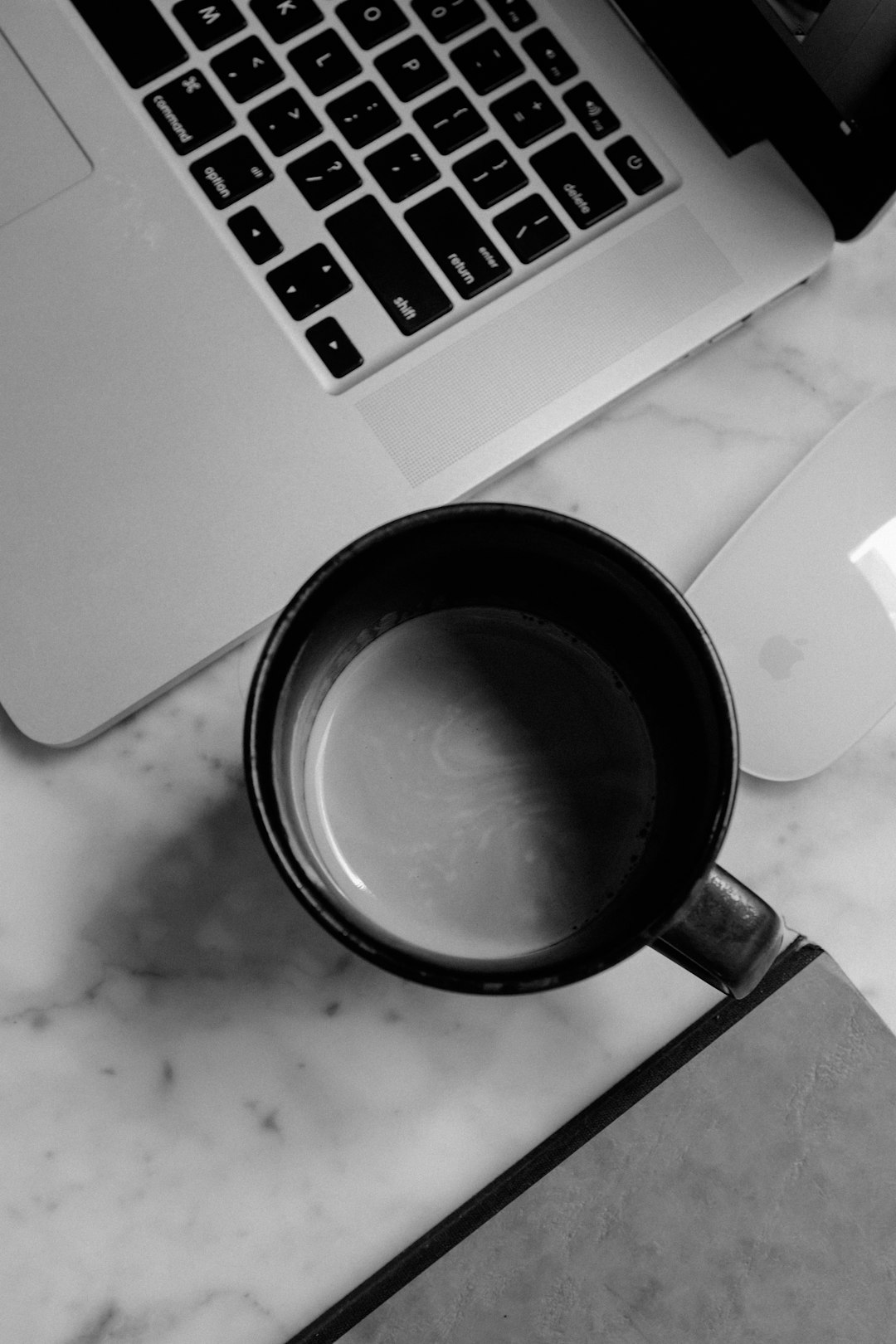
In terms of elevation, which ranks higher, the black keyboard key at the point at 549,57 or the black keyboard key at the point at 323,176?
the black keyboard key at the point at 323,176

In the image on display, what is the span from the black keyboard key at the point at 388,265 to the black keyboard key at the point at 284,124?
31 millimetres

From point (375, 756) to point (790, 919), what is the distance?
0.16 metres

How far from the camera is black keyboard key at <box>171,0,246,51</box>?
15.1 inches

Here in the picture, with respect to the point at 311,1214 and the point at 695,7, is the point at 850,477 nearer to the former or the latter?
the point at 695,7

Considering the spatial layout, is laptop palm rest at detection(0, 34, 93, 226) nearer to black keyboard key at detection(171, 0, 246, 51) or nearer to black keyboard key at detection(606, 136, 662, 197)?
black keyboard key at detection(171, 0, 246, 51)

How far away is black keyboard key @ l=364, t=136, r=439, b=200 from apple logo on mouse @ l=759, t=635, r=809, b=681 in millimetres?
195

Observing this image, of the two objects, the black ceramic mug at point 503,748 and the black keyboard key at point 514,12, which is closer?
the black ceramic mug at point 503,748

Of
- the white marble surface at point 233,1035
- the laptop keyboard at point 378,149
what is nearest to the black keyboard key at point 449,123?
the laptop keyboard at point 378,149

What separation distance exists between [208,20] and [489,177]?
4.4 inches

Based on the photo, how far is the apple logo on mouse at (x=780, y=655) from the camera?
380mm

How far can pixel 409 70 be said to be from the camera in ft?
1.26

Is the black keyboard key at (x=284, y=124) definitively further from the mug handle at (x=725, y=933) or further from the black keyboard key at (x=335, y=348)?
the mug handle at (x=725, y=933)

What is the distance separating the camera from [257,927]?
0.39 meters

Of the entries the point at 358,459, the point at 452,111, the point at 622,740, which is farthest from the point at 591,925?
the point at 452,111
